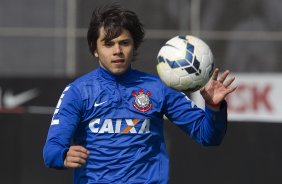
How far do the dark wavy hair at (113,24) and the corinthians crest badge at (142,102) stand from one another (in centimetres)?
28

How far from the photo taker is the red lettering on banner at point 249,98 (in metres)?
8.42

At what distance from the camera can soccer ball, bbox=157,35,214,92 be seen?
14.3 feet

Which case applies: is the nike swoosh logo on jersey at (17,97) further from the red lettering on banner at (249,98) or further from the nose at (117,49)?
the nose at (117,49)

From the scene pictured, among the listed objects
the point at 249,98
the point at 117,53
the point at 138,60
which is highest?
the point at 117,53

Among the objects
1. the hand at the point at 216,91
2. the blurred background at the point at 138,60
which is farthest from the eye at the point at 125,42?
the blurred background at the point at 138,60

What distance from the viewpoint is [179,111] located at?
14.5 feet

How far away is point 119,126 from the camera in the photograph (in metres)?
4.26

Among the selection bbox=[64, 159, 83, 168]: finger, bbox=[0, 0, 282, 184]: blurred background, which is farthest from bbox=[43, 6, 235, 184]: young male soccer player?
bbox=[0, 0, 282, 184]: blurred background

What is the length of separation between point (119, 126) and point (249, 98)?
442 centimetres

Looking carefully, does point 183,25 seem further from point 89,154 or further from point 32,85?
point 89,154

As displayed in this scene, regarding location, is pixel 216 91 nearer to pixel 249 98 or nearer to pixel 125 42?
pixel 125 42

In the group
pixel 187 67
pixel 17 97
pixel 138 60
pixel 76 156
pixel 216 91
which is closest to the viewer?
pixel 76 156

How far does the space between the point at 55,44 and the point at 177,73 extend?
210 inches

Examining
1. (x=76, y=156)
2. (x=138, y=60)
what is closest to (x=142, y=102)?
(x=76, y=156)
